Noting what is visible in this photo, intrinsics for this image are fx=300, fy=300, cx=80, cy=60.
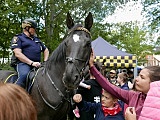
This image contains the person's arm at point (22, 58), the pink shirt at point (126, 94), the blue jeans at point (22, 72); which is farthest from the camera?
the person's arm at point (22, 58)

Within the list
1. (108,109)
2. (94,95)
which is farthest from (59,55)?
(108,109)

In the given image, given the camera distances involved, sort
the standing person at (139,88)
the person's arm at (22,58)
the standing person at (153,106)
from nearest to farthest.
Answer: the standing person at (153,106) < the standing person at (139,88) < the person's arm at (22,58)

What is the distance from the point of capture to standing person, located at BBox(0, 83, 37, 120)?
1.29 m

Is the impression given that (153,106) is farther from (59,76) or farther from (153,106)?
(59,76)

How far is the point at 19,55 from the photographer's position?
559 centimetres

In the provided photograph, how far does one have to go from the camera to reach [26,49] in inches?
229

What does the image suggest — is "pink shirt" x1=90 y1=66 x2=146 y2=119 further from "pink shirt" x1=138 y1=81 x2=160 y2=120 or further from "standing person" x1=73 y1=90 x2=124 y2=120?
"pink shirt" x1=138 y1=81 x2=160 y2=120

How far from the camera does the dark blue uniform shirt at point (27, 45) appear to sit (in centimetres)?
572

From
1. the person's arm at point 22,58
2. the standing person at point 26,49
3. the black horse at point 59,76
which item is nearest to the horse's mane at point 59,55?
the black horse at point 59,76

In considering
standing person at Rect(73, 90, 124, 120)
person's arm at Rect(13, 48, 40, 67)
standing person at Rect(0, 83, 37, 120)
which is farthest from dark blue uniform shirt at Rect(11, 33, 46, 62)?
standing person at Rect(0, 83, 37, 120)

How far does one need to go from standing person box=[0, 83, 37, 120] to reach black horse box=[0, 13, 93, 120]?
3369 millimetres

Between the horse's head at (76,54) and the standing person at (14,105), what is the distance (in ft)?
10.3

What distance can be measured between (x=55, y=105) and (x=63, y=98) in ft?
0.60

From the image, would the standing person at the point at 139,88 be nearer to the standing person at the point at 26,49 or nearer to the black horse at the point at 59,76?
the black horse at the point at 59,76
